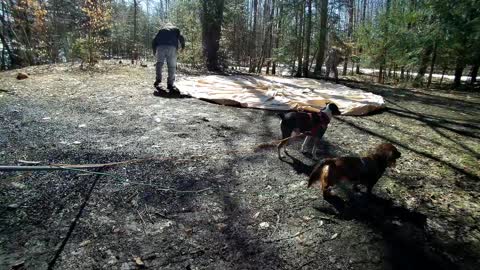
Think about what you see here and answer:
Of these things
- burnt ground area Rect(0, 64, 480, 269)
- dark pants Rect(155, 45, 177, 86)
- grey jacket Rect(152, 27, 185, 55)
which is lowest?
burnt ground area Rect(0, 64, 480, 269)

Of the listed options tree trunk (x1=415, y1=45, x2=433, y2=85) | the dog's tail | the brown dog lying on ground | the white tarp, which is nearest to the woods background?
tree trunk (x1=415, y1=45, x2=433, y2=85)

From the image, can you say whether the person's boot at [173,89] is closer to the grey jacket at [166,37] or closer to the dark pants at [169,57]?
the dark pants at [169,57]

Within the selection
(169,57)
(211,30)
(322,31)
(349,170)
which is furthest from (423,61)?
(349,170)

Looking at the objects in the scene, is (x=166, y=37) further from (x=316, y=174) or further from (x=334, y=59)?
(x=334, y=59)

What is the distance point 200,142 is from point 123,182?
1.72m

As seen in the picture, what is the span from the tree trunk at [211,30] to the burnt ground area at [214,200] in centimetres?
869

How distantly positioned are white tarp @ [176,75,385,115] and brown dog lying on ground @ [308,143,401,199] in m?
3.48

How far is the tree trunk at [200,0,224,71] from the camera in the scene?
14.7 meters

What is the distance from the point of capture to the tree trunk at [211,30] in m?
14.7

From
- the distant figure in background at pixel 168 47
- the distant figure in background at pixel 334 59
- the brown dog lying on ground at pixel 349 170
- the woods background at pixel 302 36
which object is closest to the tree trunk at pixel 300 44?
the woods background at pixel 302 36

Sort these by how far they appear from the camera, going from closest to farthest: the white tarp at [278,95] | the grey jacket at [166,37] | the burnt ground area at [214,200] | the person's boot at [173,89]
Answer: the burnt ground area at [214,200] < the white tarp at [278,95] < the person's boot at [173,89] < the grey jacket at [166,37]

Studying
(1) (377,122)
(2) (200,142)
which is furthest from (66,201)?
(1) (377,122)

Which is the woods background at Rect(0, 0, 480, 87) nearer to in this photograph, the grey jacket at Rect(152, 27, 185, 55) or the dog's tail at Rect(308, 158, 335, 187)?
the grey jacket at Rect(152, 27, 185, 55)

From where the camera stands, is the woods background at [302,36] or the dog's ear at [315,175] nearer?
the dog's ear at [315,175]
